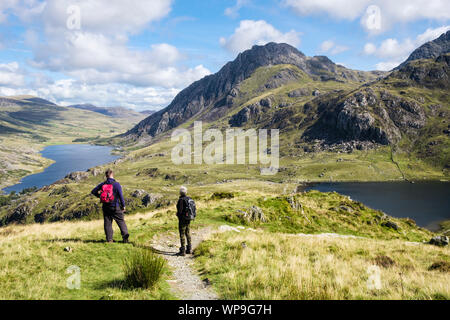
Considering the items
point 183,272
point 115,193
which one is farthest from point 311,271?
point 115,193

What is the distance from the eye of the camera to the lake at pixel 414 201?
139m

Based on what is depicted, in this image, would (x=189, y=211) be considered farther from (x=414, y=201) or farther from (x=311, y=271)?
(x=414, y=201)

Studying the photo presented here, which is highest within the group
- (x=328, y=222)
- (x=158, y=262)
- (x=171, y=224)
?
(x=158, y=262)

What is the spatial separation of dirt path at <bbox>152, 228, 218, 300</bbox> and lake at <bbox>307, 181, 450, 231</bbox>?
140407 mm

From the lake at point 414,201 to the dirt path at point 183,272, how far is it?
14041cm

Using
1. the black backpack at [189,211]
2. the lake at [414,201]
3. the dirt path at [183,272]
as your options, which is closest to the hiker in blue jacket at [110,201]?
the dirt path at [183,272]

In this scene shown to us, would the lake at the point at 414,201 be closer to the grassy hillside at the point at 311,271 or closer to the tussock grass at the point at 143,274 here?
the grassy hillside at the point at 311,271

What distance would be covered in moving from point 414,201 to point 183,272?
197207 mm

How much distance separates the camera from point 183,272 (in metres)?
12.2

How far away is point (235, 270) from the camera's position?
11.4m

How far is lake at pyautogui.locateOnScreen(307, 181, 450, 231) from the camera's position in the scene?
5458 inches

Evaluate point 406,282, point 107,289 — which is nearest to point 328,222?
point 406,282

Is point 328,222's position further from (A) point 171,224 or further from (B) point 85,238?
(B) point 85,238
